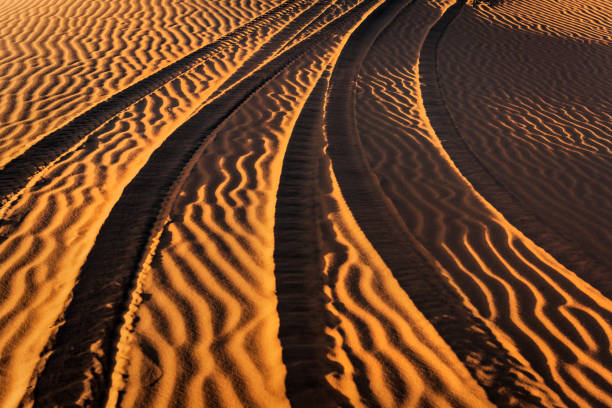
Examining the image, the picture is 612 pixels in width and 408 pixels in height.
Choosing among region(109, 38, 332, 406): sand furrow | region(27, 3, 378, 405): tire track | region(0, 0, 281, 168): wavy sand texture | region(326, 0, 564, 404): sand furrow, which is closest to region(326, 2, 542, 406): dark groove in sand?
region(326, 0, 564, 404): sand furrow

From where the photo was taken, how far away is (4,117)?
6621mm

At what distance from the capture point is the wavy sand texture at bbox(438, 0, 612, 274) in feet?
17.2

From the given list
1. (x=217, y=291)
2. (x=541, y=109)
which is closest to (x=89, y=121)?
(x=217, y=291)

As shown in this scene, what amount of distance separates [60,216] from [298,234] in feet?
6.58

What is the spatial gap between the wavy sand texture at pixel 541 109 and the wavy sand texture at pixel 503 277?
0.58 m

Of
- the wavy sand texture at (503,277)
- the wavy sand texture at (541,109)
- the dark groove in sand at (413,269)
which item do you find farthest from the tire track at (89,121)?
the wavy sand texture at (541,109)

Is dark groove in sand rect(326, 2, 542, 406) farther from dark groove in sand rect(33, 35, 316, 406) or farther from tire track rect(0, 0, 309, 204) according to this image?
tire track rect(0, 0, 309, 204)

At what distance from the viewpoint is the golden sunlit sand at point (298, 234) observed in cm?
290

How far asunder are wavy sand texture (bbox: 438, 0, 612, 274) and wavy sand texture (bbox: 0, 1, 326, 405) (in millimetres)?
3877

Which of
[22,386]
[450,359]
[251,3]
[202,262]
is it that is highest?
[251,3]

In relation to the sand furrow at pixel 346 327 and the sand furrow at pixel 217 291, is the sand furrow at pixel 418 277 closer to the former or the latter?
the sand furrow at pixel 346 327

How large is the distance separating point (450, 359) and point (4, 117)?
242 inches

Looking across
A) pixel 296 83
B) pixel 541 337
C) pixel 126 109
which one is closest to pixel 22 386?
pixel 541 337

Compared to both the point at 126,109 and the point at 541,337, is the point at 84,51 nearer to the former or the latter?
the point at 126,109
